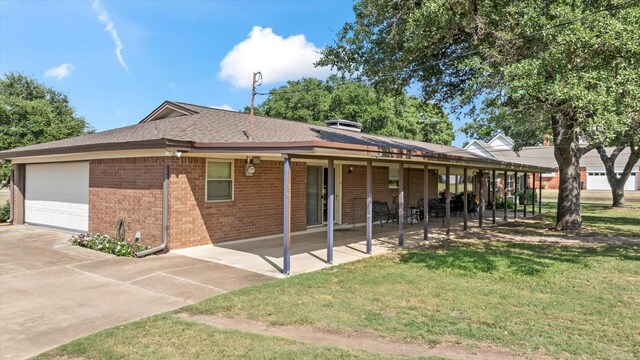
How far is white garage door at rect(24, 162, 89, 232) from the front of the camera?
11562 millimetres

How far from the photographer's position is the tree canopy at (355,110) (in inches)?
1284

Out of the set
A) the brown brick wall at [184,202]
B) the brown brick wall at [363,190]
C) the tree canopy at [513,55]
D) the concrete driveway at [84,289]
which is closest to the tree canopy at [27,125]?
the brown brick wall at [184,202]

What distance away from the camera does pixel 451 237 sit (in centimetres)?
1205

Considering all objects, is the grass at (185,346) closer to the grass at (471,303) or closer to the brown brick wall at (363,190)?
the grass at (471,303)

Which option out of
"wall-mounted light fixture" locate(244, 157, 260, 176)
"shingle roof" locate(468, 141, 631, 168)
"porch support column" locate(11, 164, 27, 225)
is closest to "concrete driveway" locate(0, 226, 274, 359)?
"wall-mounted light fixture" locate(244, 157, 260, 176)

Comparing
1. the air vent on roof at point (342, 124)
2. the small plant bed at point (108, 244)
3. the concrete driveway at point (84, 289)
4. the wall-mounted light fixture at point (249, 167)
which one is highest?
the air vent on roof at point (342, 124)

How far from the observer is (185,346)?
13.4 feet

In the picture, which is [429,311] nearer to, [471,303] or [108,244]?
[471,303]

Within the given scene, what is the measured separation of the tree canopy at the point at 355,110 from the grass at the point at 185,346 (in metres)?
27.6

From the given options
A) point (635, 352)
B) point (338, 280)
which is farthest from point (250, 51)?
point (635, 352)

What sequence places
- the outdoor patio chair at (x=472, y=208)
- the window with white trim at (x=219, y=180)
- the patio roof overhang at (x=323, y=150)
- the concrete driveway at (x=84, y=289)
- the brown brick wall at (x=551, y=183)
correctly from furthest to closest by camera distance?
the brown brick wall at (x=551, y=183) < the outdoor patio chair at (x=472, y=208) < the window with white trim at (x=219, y=180) < the patio roof overhang at (x=323, y=150) < the concrete driveway at (x=84, y=289)

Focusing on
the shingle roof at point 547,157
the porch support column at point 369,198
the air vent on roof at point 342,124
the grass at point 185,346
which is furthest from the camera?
the shingle roof at point 547,157

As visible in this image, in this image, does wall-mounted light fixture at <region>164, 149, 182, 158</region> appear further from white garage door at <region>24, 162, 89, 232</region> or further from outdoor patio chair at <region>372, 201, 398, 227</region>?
outdoor patio chair at <region>372, 201, 398, 227</region>

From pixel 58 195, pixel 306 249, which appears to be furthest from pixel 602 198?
pixel 58 195
